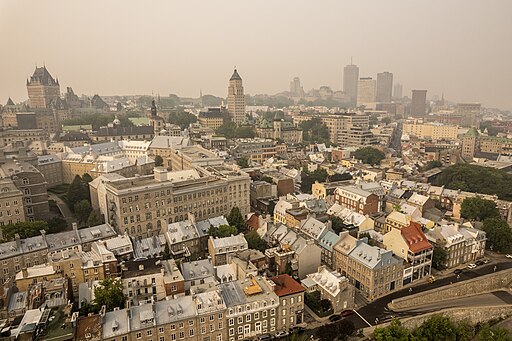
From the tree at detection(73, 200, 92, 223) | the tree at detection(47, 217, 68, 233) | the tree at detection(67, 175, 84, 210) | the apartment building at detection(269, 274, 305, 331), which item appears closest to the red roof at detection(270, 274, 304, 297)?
the apartment building at detection(269, 274, 305, 331)

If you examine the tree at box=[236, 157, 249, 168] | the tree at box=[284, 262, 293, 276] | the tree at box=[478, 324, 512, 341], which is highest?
the tree at box=[236, 157, 249, 168]

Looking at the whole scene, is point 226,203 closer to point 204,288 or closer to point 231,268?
point 231,268

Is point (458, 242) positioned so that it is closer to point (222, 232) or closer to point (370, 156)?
point (222, 232)

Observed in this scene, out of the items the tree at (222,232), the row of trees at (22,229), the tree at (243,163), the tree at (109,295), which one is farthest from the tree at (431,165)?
the row of trees at (22,229)

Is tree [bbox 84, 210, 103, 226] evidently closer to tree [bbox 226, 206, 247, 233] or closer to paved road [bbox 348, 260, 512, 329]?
tree [bbox 226, 206, 247, 233]

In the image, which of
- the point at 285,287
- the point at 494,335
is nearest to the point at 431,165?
the point at 494,335

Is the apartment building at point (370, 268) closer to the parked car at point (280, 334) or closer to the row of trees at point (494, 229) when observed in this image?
the parked car at point (280, 334)
